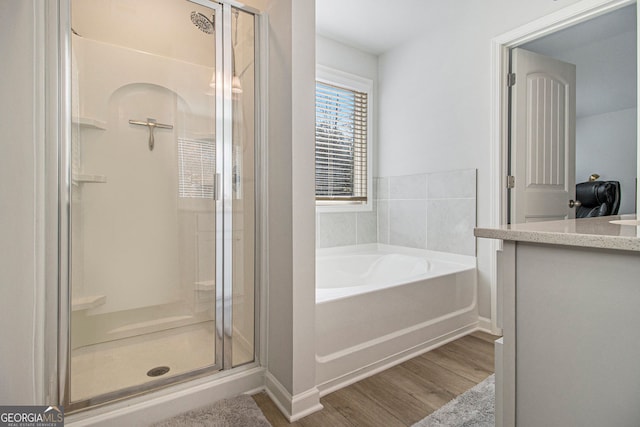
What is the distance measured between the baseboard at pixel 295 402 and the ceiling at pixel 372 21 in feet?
8.61

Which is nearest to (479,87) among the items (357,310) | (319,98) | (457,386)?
(319,98)

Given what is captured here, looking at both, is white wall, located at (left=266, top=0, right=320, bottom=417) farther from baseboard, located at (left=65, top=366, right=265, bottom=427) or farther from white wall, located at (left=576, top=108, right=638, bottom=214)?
white wall, located at (left=576, top=108, right=638, bottom=214)

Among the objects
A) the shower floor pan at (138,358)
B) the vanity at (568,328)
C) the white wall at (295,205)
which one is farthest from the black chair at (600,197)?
the shower floor pan at (138,358)

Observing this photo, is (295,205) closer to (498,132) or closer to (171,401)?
(171,401)

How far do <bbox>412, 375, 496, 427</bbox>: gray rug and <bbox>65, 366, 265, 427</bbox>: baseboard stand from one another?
2.71 ft

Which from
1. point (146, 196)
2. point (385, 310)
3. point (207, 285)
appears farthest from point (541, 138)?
point (146, 196)

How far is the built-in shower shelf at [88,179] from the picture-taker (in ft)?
4.19

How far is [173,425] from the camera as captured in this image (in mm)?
1311

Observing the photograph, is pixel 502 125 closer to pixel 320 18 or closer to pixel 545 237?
pixel 320 18

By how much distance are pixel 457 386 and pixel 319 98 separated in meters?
2.43

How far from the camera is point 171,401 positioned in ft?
4.50

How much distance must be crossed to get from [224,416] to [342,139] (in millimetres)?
2413

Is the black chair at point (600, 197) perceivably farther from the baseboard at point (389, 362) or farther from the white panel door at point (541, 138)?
the baseboard at point (389, 362)

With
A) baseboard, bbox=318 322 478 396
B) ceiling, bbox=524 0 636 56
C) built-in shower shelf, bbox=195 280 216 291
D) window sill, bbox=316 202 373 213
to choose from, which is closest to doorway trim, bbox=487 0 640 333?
baseboard, bbox=318 322 478 396
